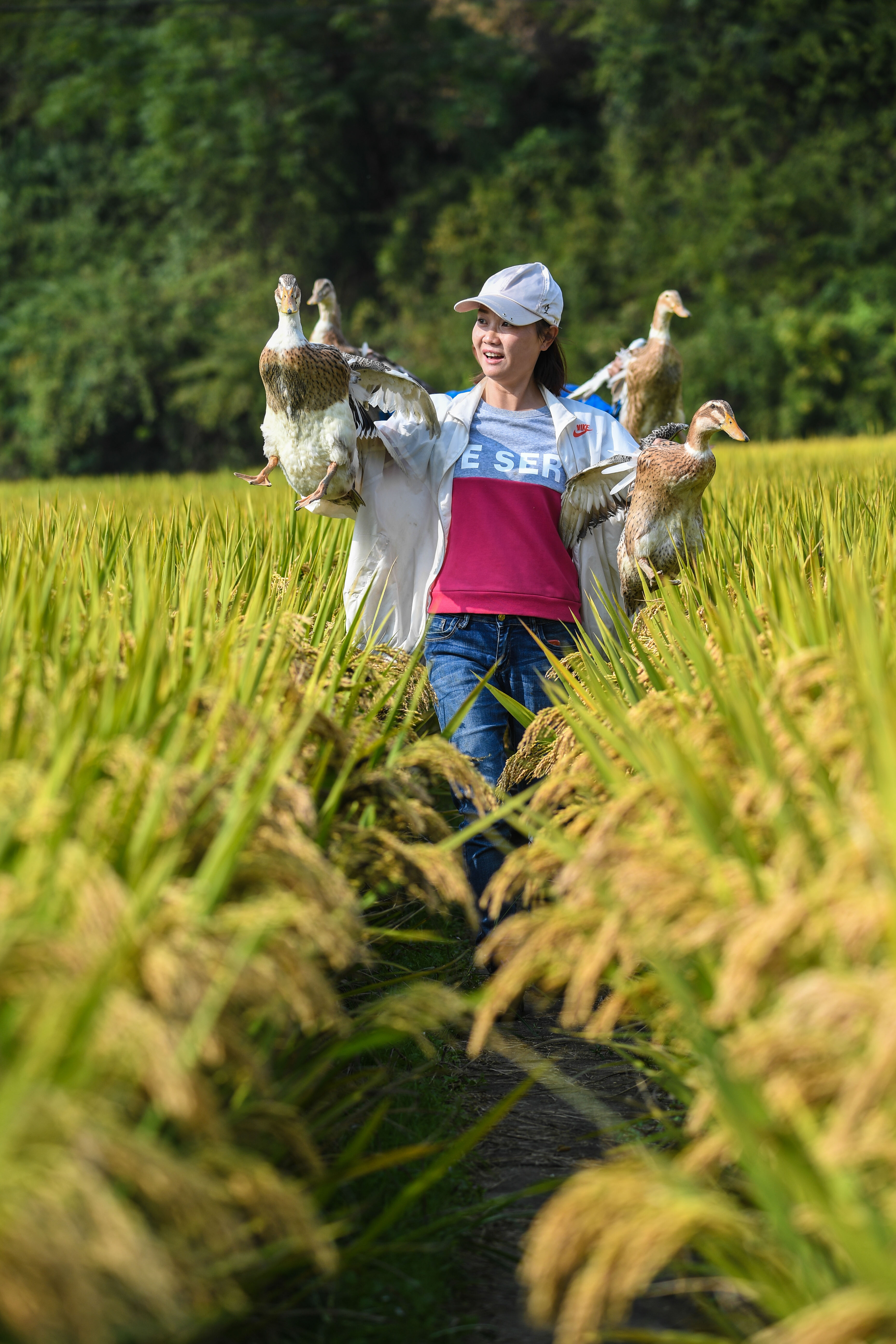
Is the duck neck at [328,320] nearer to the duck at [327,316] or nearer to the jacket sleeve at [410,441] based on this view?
the duck at [327,316]

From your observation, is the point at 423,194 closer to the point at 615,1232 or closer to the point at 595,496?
the point at 595,496

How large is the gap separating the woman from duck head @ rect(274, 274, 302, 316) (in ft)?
1.19

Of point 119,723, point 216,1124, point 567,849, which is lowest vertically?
point 216,1124

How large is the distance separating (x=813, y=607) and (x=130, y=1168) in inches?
72.1

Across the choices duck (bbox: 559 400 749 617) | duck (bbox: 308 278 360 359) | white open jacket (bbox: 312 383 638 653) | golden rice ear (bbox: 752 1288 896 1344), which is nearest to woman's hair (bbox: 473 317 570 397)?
white open jacket (bbox: 312 383 638 653)

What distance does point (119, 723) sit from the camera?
6.20ft

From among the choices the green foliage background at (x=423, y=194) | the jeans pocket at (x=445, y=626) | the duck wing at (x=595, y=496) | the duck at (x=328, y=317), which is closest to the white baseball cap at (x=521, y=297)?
the duck wing at (x=595, y=496)

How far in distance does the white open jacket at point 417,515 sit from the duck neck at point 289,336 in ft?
1.39

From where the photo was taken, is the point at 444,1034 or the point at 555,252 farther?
the point at 555,252

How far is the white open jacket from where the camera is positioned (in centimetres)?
345

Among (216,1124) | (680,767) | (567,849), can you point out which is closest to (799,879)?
(680,767)

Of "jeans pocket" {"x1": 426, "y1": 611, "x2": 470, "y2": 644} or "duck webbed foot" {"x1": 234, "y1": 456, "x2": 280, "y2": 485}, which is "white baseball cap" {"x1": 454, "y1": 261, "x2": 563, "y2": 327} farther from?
"jeans pocket" {"x1": 426, "y1": 611, "x2": 470, "y2": 644}

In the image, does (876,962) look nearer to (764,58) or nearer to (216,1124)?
(216,1124)

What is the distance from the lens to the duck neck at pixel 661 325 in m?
4.75
